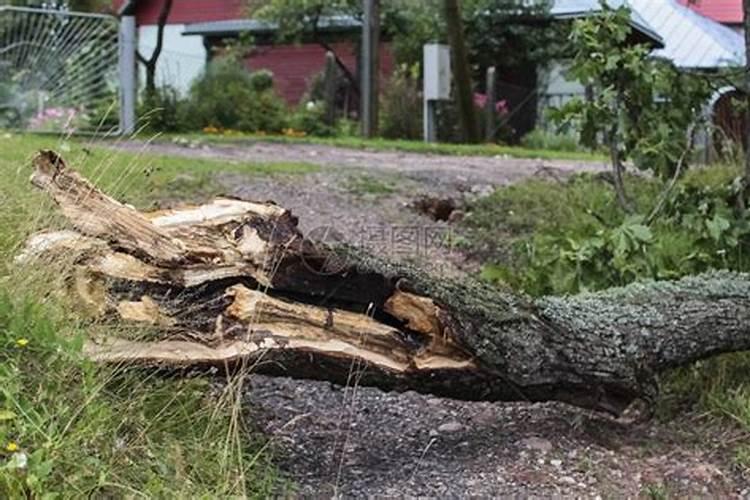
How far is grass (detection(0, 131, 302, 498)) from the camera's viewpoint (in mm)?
2752

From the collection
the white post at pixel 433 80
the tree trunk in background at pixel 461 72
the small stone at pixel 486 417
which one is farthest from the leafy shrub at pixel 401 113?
the small stone at pixel 486 417

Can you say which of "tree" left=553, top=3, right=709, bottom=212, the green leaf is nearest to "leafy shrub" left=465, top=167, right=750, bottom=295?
the green leaf

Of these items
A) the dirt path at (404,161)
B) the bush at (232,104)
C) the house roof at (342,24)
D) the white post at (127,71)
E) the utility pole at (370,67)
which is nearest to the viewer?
the dirt path at (404,161)

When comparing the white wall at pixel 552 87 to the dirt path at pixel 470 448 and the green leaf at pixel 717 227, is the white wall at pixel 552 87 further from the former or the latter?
the dirt path at pixel 470 448

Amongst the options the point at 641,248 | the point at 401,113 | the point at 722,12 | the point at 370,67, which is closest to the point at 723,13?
the point at 722,12

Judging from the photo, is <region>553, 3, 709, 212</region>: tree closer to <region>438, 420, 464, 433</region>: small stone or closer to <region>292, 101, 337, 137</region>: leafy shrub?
<region>438, 420, 464, 433</region>: small stone

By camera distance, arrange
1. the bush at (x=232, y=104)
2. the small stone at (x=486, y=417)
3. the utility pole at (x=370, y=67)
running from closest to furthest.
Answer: the small stone at (x=486, y=417)
the utility pole at (x=370, y=67)
the bush at (x=232, y=104)

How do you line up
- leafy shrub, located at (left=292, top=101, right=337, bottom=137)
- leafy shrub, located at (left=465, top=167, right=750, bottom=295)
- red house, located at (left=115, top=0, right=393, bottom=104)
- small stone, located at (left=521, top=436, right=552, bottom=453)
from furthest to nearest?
red house, located at (left=115, top=0, right=393, bottom=104), leafy shrub, located at (left=292, top=101, right=337, bottom=137), leafy shrub, located at (left=465, top=167, right=750, bottom=295), small stone, located at (left=521, top=436, right=552, bottom=453)

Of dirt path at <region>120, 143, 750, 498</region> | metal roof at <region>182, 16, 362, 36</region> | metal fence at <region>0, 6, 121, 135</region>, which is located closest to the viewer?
dirt path at <region>120, 143, 750, 498</region>

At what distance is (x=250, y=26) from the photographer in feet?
92.9

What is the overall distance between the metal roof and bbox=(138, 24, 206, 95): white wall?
0.54 meters

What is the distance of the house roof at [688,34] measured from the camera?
26203mm

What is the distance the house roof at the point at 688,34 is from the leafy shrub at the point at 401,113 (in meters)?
7.57

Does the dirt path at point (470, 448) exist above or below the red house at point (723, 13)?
below
